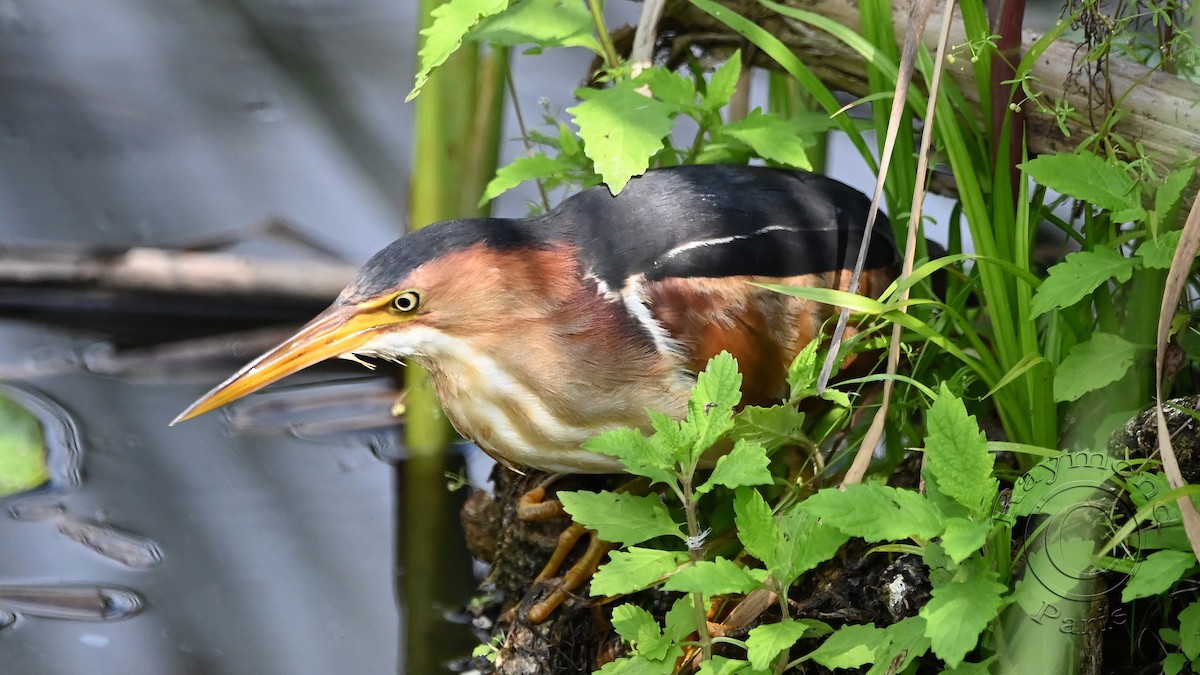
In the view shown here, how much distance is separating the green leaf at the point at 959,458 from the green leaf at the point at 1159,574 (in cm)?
17

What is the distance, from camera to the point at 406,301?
182cm

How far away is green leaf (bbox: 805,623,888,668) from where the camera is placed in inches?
58.8

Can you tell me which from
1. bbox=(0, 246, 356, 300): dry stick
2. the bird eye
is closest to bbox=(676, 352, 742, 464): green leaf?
the bird eye

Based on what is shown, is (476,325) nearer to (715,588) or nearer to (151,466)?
(715,588)

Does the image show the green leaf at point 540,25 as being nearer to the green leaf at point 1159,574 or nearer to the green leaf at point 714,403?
the green leaf at point 714,403

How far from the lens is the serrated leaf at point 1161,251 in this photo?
5.17 feet

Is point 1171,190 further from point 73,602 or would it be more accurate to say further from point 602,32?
point 73,602

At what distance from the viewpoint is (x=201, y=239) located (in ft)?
11.0

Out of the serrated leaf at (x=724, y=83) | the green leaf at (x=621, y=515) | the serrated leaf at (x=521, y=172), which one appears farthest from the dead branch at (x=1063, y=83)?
the green leaf at (x=621, y=515)

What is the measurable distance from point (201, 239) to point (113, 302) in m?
0.32

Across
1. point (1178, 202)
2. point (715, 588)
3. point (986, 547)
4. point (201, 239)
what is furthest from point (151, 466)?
point (1178, 202)

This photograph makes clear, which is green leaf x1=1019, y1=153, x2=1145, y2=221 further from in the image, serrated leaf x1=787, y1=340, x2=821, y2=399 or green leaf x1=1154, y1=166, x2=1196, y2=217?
serrated leaf x1=787, y1=340, x2=821, y2=399

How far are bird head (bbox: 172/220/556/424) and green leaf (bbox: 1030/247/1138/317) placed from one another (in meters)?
0.70

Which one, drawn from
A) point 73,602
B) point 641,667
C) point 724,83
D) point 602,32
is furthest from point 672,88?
point 73,602
